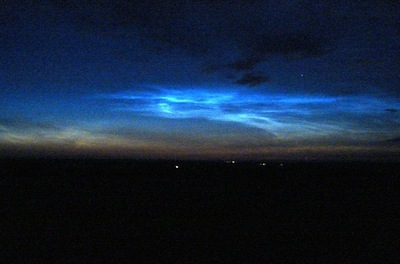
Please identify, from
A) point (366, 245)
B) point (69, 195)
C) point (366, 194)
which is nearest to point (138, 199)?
point (69, 195)

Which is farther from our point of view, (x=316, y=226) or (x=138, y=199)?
(x=138, y=199)

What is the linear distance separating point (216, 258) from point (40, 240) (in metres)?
7.93

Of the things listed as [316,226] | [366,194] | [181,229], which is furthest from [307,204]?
[181,229]

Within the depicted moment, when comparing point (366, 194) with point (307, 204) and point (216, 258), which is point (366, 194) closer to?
point (307, 204)

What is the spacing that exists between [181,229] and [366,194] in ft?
77.6

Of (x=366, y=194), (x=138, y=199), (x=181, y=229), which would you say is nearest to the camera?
(x=181, y=229)

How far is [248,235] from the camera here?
625 inches

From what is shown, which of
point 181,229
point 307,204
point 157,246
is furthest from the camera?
point 307,204

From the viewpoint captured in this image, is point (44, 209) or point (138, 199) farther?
point (138, 199)

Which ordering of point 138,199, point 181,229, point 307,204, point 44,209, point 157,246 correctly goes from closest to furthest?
point 157,246 → point 181,229 → point 44,209 → point 307,204 → point 138,199

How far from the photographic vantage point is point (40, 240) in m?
14.4

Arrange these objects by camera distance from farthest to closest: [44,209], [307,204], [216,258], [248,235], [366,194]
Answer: [366,194] → [307,204] → [44,209] → [248,235] → [216,258]

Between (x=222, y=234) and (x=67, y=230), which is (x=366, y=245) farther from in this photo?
(x=67, y=230)

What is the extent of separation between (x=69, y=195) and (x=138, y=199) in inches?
262
